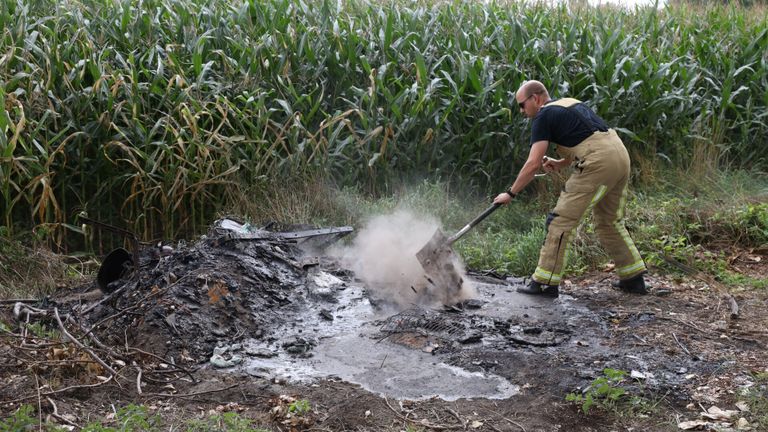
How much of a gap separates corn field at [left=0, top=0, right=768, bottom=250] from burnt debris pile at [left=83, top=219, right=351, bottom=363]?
1.49m

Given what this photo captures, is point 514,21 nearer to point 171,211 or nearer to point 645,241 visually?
point 645,241

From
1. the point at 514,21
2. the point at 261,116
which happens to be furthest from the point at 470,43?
the point at 261,116

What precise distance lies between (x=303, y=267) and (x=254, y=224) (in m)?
1.45

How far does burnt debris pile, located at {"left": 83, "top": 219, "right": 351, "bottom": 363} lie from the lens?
4934 millimetres

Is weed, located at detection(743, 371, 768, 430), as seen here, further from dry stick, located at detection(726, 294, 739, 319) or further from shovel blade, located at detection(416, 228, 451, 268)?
shovel blade, located at detection(416, 228, 451, 268)

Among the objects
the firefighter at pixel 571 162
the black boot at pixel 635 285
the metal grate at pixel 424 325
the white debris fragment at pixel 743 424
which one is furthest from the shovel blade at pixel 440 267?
the white debris fragment at pixel 743 424

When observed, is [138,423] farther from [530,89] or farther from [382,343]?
[530,89]

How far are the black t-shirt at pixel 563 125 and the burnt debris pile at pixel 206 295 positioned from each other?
2.03 meters

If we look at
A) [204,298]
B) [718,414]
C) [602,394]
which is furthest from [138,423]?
[718,414]

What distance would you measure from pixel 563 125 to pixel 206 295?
292 centimetres

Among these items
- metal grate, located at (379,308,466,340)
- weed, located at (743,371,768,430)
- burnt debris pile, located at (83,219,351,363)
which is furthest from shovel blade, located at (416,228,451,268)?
weed, located at (743,371,768,430)

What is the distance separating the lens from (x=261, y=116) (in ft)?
25.3

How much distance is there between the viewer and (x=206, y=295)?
5320mm

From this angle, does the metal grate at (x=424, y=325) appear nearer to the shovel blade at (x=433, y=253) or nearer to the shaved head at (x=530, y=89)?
the shovel blade at (x=433, y=253)
